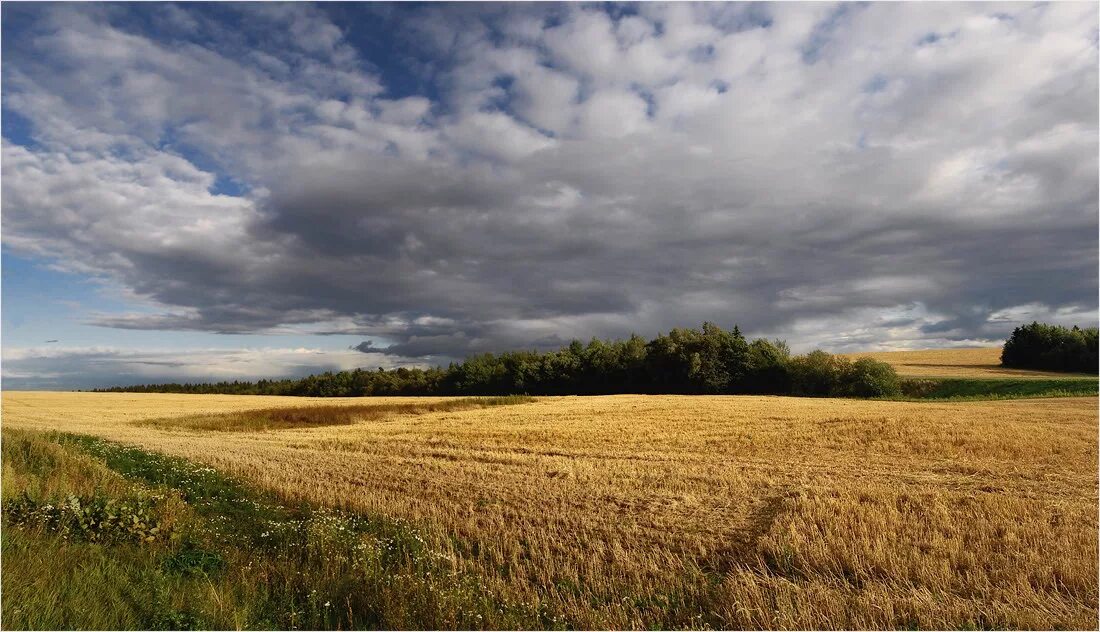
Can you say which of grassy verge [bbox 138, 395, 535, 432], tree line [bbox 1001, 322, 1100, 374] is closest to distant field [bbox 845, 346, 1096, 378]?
tree line [bbox 1001, 322, 1100, 374]

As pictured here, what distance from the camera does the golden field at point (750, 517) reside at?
8.02 metres

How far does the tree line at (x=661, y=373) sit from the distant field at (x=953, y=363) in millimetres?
8491

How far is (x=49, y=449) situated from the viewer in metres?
17.7

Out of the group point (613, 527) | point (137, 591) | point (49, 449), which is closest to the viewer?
point (137, 591)

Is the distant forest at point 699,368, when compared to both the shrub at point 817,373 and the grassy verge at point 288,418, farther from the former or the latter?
the grassy verge at point 288,418

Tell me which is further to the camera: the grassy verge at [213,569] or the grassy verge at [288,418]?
the grassy verge at [288,418]

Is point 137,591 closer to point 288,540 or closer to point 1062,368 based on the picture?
point 288,540

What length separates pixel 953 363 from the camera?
11000 cm

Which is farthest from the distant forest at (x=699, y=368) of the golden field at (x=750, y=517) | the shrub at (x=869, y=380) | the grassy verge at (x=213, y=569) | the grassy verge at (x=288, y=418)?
the grassy verge at (x=213, y=569)

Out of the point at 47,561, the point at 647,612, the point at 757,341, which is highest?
the point at 757,341

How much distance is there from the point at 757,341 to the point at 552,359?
33.9 meters

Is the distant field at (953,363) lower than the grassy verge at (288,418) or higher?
higher

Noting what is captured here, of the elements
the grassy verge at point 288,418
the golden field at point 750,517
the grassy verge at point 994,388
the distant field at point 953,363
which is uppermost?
the distant field at point 953,363

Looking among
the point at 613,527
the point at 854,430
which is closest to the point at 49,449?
the point at 613,527
